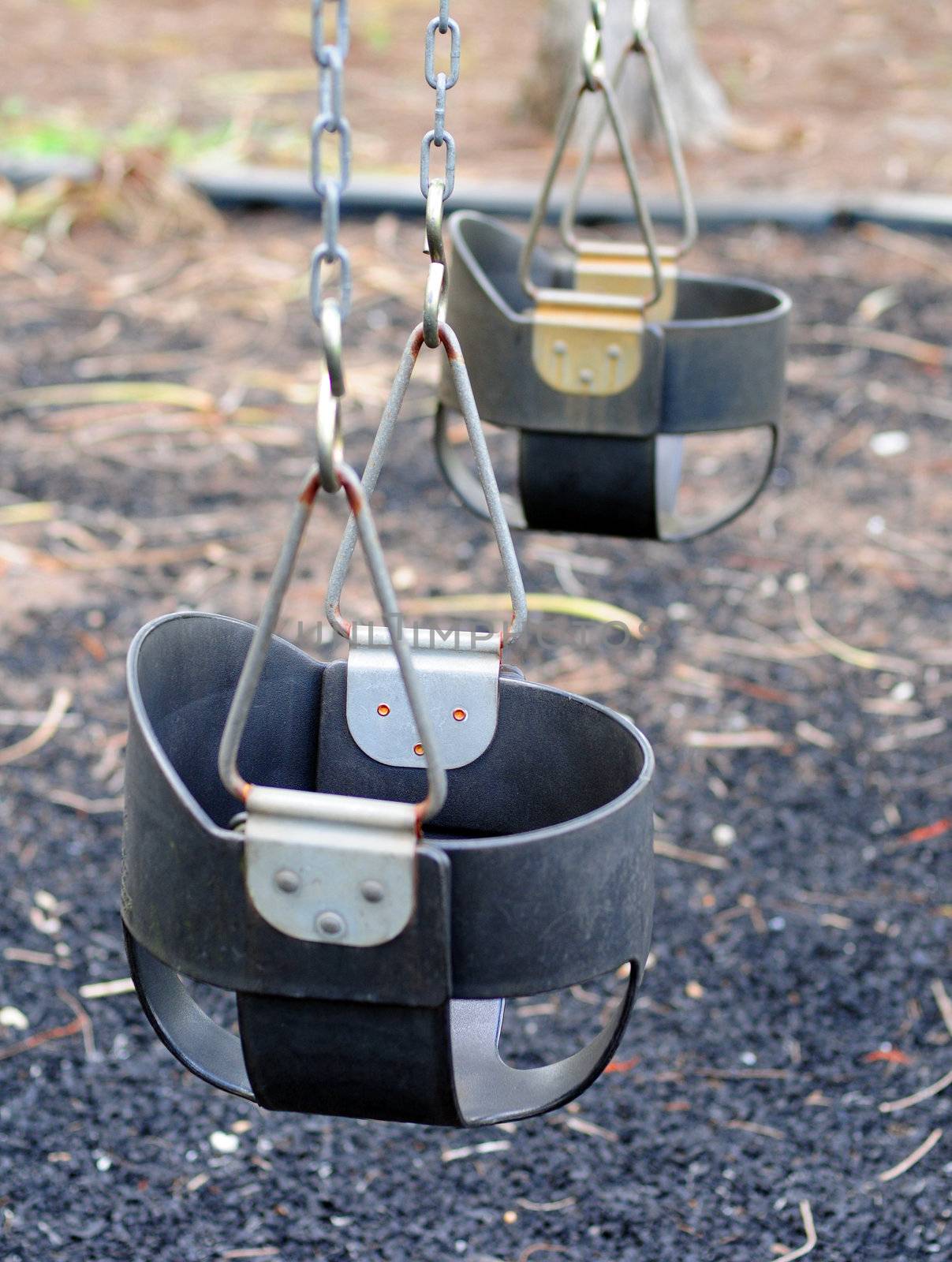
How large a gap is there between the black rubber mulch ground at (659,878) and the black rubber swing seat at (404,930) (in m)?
0.46

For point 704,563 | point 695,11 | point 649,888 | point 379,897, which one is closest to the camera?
point 379,897

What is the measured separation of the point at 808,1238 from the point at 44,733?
117 centimetres

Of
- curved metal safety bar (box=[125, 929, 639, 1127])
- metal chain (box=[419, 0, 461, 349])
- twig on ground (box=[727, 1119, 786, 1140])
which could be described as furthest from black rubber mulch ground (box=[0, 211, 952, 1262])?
metal chain (box=[419, 0, 461, 349])

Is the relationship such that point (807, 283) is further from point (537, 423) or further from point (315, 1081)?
point (315, 1081)

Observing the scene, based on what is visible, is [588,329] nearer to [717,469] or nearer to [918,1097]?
[918,1097]

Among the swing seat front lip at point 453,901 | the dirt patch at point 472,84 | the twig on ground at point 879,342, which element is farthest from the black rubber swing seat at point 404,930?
the dirt patch at point 472,84

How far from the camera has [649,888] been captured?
88cm

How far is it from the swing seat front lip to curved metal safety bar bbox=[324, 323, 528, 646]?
0.51ft

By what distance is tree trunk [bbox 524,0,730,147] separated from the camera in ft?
12.9

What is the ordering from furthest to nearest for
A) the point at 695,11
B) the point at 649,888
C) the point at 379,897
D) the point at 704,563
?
the point at 695,11 → the point at 704,563 → the point at 649,888 → the point at 379,897

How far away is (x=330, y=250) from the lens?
2.33ft

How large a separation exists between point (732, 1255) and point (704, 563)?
133 centimetres

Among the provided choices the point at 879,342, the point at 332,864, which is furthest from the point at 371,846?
the point at 879,342

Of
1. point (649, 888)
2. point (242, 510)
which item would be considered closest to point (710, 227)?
point (242, 510)
